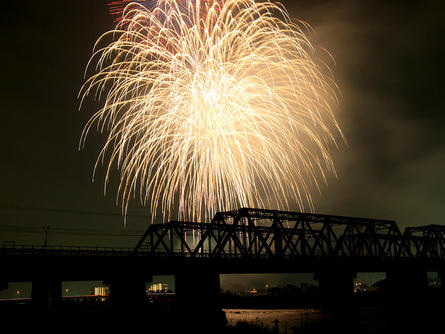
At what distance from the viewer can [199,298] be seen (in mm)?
64062

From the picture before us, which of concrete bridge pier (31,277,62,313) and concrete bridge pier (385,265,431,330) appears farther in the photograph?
concrete bridge pier (385,265,431,330)

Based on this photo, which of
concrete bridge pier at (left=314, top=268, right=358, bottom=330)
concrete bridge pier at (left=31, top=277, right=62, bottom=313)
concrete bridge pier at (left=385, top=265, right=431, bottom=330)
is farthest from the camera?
concrete bridge pier at (left=385, top=265, right=431, bottom=330)

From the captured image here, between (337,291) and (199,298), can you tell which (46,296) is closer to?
(199,298)

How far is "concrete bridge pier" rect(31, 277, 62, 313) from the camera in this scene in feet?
208

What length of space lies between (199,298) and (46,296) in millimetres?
19263

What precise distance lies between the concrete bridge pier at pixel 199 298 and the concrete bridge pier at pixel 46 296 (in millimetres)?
15372

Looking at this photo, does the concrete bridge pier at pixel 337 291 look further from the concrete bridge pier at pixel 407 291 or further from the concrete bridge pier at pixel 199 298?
the concrete bridge pier at pixel 199 298

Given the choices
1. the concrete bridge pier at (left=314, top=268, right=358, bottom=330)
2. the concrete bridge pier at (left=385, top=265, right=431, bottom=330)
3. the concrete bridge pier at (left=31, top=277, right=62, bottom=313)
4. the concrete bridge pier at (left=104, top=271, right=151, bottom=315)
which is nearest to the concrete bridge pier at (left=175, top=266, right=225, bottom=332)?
the concrete bridge pier at (left=104, top=271, right=151, bottom=315)

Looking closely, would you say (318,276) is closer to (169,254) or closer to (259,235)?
(259,235)

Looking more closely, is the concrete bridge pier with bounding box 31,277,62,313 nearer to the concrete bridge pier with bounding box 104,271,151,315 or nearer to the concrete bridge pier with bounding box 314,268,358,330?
the concrete bridge pier with bounding box 104,271,151,315

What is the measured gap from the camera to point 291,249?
261 feet

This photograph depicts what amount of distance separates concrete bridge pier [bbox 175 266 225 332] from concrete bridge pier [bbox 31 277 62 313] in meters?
15.4

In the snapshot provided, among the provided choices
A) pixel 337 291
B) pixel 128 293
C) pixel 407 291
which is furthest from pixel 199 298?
pixel 407 291

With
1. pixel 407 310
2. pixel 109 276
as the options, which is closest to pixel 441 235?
pixel 407 310
